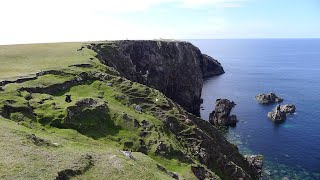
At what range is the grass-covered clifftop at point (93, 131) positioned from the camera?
34406 millimetres

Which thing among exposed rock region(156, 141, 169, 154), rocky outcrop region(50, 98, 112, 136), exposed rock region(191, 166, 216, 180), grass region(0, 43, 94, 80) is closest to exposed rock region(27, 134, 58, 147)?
rocky outcrop region(50, 98, 112, 136)

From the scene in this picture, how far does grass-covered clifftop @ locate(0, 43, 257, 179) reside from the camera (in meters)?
34.4

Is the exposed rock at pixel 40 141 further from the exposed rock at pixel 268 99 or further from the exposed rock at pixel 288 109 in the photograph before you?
the exposed rock at pixel 268 99

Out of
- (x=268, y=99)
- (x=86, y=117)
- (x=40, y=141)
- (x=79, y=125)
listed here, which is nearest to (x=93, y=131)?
(x=79, y=125)

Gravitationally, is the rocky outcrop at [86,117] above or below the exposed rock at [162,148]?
above

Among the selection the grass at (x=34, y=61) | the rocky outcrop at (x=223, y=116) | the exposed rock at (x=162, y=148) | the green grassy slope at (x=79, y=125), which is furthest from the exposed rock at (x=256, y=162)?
the grass at (x=34, y=61)

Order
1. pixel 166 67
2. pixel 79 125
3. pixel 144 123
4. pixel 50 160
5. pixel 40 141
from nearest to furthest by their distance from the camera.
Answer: pixel 50 160 < pixel 40 141 < pixel 79 125 < pixel 144 123 < pixel 166 67

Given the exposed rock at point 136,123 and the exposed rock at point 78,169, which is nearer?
the exposed rock at point 78,169

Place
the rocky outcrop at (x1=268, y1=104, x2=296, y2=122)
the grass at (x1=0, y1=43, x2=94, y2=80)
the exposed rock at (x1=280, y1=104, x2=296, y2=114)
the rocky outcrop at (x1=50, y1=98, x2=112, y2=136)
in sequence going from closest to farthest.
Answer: the rocky outcrop at (x1=50, y1=98, x2=112, y2=136) < the grass at (x1=0, y1=43, x2=94, y2=80) < the rocky outcrop at (x1=268, y1=104, x2=296, y2=122) < the exposed rock at (x1=280, y1=104, x2=296, y2=114)

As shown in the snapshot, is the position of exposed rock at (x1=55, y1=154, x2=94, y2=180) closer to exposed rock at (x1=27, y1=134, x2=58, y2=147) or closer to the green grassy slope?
the green grassy slope

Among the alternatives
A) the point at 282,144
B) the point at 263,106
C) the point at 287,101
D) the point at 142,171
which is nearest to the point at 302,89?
the point at 287,101

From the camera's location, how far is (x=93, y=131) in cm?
5562

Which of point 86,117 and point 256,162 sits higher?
point 86,117

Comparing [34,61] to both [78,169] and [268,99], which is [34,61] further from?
[268,99]
